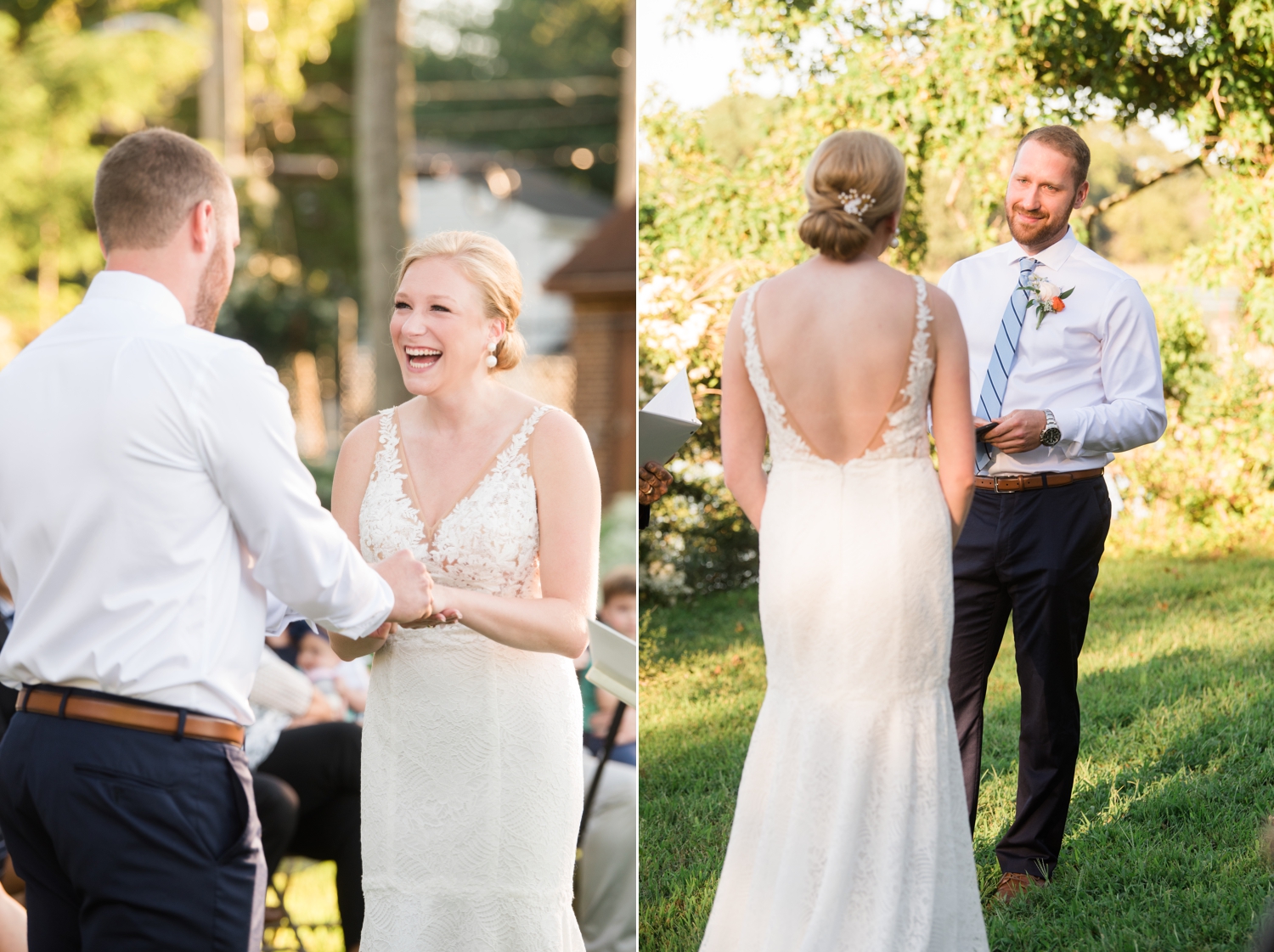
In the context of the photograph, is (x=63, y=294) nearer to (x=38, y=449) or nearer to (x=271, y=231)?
(x=271, y=231)

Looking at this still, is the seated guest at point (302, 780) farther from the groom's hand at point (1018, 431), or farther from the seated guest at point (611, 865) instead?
the groom's hand at point (1018, 431)

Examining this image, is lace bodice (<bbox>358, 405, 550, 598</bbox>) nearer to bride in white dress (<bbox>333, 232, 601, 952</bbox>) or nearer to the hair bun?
bride in white dress (<bbox>333, 232, 601, 952</bbox>)

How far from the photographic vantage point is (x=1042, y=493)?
11.2ft

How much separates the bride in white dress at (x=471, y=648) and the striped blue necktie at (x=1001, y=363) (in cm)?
113

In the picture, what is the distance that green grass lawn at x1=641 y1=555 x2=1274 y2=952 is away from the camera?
3389 millimetres

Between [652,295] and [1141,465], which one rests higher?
[652,295]

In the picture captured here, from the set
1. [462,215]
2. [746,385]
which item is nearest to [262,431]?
[746,385]

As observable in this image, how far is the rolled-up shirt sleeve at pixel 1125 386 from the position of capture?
335cm

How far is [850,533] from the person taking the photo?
8.98ft

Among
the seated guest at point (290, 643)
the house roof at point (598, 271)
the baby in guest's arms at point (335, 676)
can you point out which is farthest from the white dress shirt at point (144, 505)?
the house roof at point (598, 271)

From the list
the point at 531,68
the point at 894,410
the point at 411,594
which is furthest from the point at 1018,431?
the point at 531,68

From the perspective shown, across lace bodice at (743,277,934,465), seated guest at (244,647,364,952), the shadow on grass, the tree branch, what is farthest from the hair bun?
seated guest at (244,647,364,952)

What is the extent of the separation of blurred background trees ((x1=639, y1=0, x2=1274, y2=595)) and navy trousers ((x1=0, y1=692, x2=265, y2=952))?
7.74ft

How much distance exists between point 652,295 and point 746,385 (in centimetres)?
170
